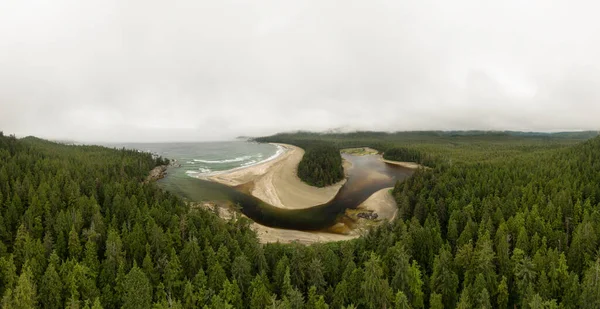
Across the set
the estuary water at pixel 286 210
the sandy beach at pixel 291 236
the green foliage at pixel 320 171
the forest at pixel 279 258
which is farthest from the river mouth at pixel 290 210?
the forest at pixel 279 258

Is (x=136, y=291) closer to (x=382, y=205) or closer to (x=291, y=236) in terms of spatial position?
(x=291, y=236)

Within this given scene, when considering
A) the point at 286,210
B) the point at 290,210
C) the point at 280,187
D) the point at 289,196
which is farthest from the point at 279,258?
the point at 280,187

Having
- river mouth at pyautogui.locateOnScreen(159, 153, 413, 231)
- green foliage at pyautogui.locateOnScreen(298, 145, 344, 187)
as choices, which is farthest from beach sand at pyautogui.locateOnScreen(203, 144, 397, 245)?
river mouth at pyautogui.locateOnScreen(159, 153, 413, 231)

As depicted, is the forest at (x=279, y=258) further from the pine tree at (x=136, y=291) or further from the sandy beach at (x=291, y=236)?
the sandy beach at (x=291, y=236)

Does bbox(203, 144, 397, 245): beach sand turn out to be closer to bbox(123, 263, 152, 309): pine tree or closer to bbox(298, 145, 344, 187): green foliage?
bbox(298, 145, 344, 187): green foliage

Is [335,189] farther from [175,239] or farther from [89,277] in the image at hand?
[89,277]

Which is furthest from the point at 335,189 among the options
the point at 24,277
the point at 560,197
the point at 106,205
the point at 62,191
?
the point at 24,277

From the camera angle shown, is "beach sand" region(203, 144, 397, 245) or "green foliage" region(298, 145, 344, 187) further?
"green foliage" region(298, 145, 344, 187)
